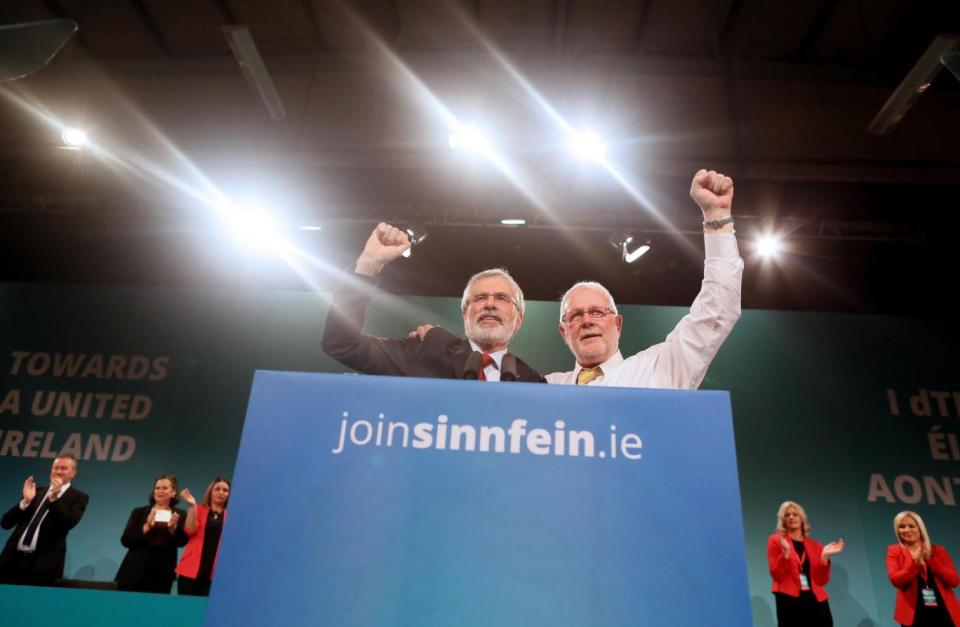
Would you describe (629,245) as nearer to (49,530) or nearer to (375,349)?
(375,349)

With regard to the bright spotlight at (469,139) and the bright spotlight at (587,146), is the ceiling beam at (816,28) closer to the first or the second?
the bright spotlight at (587,146)

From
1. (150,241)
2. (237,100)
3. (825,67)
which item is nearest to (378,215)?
(237,100)

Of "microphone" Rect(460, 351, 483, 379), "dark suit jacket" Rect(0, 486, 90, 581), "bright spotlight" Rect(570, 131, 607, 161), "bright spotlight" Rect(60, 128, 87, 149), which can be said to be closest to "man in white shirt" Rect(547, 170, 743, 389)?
"microphone" Rect(460, 351, 483, 379)

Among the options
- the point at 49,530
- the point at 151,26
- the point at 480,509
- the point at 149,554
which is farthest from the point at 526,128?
the point at 480,509

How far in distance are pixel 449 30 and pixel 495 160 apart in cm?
126

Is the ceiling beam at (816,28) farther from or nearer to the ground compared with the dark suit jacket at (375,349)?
farther from the ground

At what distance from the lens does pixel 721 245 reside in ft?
4.88

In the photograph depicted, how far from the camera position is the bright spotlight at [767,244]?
5.20 meters

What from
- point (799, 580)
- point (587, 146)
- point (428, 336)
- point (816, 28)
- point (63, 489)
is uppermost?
point (816, 28)

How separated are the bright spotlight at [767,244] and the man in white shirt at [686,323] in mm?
3817

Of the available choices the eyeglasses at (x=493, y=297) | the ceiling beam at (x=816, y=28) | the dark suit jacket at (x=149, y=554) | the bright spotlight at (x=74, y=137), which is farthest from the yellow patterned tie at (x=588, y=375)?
the bright spotlight at (x=74, y=137)

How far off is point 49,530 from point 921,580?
18.6 feet

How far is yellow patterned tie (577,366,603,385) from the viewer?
5.87ft

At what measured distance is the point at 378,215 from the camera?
5.59 metres
